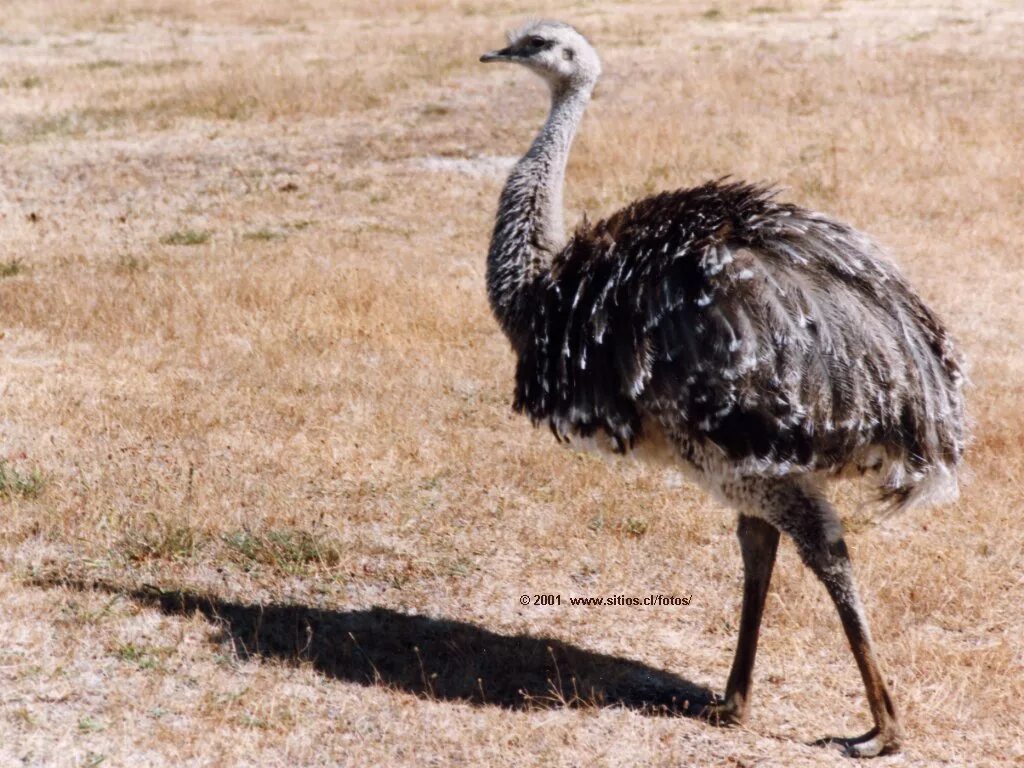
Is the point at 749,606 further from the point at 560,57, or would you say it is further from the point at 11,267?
the point at 11,267

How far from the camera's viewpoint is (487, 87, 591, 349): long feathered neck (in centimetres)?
636

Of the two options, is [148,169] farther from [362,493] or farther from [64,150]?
[362,493]

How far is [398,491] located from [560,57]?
8.75 ft

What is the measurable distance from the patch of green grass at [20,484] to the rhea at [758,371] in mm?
2992

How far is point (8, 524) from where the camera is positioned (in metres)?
7.09

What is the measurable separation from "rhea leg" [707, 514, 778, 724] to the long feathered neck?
1.36 meters

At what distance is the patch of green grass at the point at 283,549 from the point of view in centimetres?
705

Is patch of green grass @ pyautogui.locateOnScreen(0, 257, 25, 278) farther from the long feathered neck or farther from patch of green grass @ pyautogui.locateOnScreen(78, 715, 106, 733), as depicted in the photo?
patch of green grass @ pyautogui.locateOnScreen(78, 715, 106, 733)

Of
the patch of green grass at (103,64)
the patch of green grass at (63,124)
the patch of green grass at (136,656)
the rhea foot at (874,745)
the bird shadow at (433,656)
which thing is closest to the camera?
the rhea foot at (874,745)

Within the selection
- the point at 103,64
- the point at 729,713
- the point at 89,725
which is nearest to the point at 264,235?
the point at 89,725

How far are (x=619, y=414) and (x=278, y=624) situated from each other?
201 centimetres

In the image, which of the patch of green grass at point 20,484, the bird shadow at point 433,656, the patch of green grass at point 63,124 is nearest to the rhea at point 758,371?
the bird shadow at point 433,656

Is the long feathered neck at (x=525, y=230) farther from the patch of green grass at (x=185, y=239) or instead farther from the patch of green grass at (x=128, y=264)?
the patch of green grass at (x=185, y=239)

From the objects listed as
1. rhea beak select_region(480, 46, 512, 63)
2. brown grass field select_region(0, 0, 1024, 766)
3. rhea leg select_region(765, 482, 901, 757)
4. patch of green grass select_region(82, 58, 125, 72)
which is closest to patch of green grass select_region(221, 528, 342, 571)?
brown grass field select_region(0, 0, 1024, 766)
